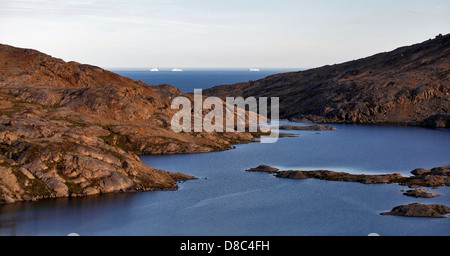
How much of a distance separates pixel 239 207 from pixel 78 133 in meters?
A: 30.8

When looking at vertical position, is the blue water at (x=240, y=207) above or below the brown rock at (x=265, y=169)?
below

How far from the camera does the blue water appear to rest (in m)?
63.9

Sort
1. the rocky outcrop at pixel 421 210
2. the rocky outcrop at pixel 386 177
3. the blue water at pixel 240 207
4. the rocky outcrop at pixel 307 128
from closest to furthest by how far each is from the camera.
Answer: the blue water at pixel 240 207 → the rocky outcrop at pixel 421 210 → the rocky outcrop at pixel 386 177 → the rocky outcrop at pixel 307 128

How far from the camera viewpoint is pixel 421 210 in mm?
69562

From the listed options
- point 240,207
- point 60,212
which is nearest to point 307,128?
point 240,207

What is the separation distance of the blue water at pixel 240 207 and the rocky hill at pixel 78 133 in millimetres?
3293

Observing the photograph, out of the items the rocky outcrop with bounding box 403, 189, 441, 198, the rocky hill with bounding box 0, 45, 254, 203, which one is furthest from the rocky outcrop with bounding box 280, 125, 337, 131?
the rocky outcrop with bounding box 403, 189, 441, 198

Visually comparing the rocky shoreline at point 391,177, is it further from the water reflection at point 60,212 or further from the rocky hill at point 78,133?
the water reflection at point 60,212

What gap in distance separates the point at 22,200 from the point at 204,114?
84.0m

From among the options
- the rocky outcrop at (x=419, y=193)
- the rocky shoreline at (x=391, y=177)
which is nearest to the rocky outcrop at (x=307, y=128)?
the rocky shoreline at (x=391, y=177)

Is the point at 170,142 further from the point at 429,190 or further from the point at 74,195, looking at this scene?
the point at 429,190

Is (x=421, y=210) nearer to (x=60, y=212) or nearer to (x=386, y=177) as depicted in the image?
(x=386, y=177)

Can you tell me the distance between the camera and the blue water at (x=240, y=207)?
63906 mm
